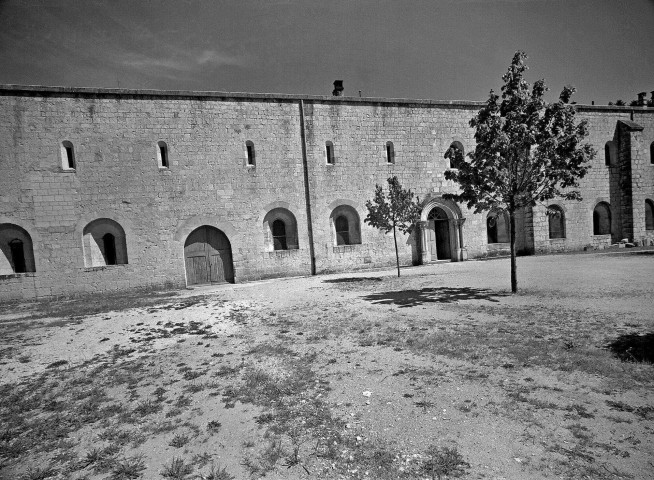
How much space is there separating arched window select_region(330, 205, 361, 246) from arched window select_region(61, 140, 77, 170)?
41.9ft

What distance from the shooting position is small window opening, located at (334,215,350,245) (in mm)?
17875

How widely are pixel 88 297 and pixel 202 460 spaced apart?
1430 cm

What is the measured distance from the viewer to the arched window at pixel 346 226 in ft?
58.1

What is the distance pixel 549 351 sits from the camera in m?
5.18

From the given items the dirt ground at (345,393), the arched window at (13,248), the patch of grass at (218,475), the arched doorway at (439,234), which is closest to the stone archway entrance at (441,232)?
the arched doorway at (439,234)

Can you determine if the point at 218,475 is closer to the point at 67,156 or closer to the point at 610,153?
the point at 67,156

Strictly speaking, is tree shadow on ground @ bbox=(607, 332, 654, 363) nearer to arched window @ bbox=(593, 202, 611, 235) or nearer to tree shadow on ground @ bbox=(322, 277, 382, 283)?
tree shadow on ground @ bbox=(322, 277, 382, 283)

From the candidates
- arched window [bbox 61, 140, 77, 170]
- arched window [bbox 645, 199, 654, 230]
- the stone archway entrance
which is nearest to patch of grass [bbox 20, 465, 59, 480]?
arched window [bbox 61, 140, 77, 170]

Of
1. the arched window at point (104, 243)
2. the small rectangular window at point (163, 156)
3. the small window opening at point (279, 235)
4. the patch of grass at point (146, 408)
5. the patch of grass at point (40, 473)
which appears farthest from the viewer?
the small window opening at point (279, 235)

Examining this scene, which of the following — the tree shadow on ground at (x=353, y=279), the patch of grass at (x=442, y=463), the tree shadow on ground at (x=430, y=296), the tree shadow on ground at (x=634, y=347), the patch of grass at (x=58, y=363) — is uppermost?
the patch of grass at (x=58, y=363)

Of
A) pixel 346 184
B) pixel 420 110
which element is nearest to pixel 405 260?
pixel 346 184

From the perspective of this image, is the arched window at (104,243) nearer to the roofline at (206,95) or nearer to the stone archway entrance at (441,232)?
the roofline at (206,95)

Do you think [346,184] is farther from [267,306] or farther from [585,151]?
[585,151]

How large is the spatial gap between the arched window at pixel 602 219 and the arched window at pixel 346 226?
56.3 ft
